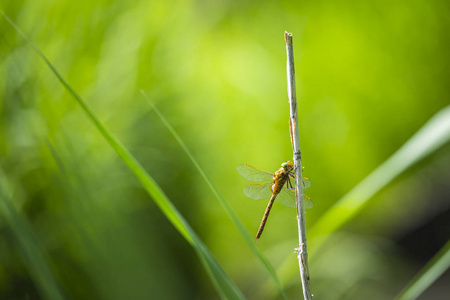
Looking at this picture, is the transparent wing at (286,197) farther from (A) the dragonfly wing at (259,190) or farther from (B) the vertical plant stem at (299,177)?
(B) the vertical plant stem at (299,177)

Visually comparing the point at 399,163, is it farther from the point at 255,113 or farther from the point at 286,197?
the point at 255,113

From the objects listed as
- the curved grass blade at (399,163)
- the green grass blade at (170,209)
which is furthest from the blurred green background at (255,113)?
the green grass blade at (170,209)

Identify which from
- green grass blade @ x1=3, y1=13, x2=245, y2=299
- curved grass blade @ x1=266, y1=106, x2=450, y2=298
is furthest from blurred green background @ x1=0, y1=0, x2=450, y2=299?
green grass blade @ x1=3, y1=13, x2=245, y2=299

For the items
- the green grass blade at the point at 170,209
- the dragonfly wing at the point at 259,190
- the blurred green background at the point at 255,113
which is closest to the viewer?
the green grass blade at the point at 170,209

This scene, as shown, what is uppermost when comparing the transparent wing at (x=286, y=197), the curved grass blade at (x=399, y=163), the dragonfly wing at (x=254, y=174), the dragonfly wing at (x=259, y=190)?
the dragonfly wing at (x=254, y=174)

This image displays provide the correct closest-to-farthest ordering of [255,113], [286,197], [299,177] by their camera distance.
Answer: [299,177], [286,197], [255,113]

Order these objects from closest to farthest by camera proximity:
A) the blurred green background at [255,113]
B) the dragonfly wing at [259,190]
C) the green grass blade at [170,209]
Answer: the green grass blade at [170,209] < the dragonfly wing at [259,190] < the blurred green background at [255,113]

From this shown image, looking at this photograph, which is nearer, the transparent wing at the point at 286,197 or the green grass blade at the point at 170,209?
the green grass blade at the point at 170,209

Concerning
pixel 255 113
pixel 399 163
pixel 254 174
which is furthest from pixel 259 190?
pixel 255 113
